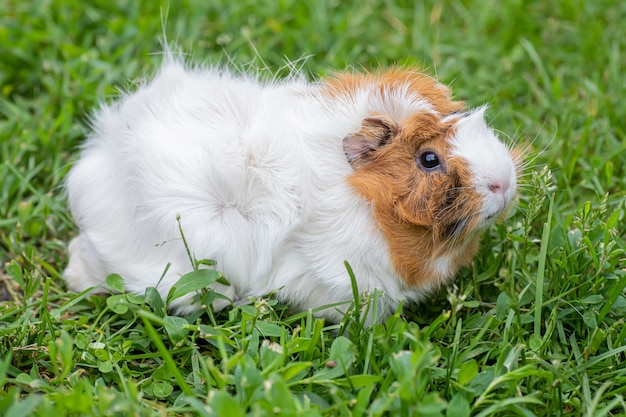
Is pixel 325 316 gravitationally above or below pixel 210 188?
below

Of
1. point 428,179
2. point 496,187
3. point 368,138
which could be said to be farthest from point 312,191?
point 496,187

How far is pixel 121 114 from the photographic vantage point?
279 centimetres

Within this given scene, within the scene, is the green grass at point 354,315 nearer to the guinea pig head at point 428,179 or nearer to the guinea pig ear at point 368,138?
the guinea pig head at point 428,179

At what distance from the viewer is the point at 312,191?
2377mm

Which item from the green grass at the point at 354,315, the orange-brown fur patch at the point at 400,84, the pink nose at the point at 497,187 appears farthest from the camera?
the orange-brown fur patch at the point at 400,84

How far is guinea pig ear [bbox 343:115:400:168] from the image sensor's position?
2352 millimetres

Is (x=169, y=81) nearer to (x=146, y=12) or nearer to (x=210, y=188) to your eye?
(x=210, y=188)

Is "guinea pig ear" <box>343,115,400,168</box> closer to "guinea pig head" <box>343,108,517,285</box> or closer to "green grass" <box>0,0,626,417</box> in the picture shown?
"guinea pig head" <box>343,108,517,285</box>

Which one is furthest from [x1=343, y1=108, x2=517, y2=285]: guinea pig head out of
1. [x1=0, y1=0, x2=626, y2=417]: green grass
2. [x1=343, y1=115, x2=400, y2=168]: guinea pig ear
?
[x1=0, y1=0, x2=626, y2=417]: green grass

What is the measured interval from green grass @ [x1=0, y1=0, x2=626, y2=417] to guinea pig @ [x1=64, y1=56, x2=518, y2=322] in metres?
0.15

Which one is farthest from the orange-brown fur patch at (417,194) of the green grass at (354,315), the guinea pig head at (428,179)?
the green grass at (354,315)

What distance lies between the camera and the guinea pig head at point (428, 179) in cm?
227

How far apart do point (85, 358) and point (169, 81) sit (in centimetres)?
107

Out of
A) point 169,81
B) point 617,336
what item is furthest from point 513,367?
point 169,81
